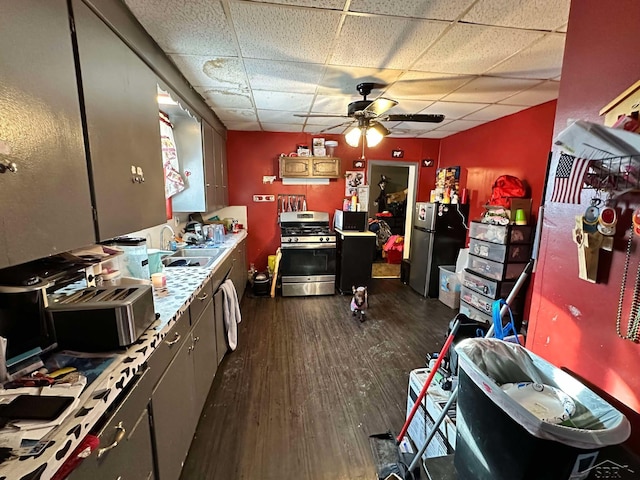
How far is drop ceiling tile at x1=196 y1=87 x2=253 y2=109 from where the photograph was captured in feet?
8.77

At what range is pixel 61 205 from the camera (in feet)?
2.97

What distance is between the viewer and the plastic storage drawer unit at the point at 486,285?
2.92 meters

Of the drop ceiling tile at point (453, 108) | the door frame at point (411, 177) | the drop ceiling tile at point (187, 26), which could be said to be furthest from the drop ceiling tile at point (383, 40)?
the door frame at point (411, 177)

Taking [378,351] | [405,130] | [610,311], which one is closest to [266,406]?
[378,351]

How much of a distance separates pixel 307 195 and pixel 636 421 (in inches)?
162

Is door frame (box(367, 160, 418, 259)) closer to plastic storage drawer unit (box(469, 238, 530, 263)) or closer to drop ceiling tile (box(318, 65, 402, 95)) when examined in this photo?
plastic storage drawer unit (box(469, 238, 530, 263))

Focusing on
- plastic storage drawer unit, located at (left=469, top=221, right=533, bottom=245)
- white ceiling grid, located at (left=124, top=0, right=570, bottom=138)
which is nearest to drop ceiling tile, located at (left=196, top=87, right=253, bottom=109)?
white ceiling grid, located at (left=124, top=0, right=570, bottom=138)

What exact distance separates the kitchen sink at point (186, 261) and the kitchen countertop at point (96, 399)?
91cm

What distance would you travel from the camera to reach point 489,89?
8.34 ft

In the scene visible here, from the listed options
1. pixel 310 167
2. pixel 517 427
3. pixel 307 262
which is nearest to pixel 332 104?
pixel 310 167

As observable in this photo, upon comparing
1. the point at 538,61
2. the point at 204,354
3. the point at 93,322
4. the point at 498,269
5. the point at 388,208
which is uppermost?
the point at 538,61

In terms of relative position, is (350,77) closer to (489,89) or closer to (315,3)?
(315,3)

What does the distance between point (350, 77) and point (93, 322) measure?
7.71 feet

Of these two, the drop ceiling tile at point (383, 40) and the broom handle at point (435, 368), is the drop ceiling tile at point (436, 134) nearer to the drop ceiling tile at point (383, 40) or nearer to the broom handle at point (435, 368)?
the drop ceiling tile at point (383, 40)
